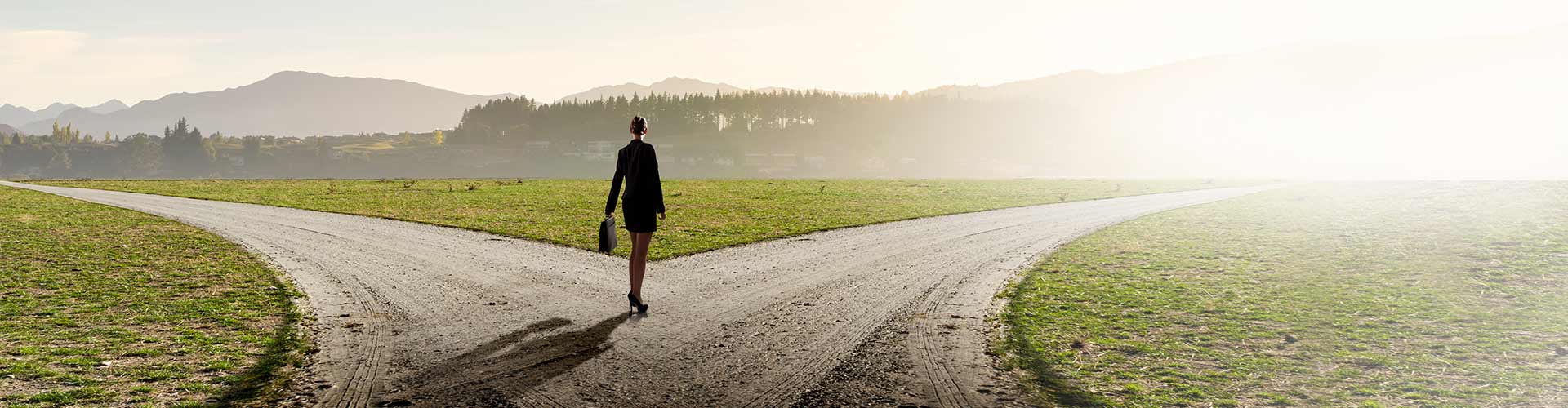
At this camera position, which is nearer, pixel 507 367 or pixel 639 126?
pixel 507 367

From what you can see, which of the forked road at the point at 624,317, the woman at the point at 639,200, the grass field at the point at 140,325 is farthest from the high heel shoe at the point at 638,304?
the grass field at the point at 140,325

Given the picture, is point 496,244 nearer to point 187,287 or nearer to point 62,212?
point 187,287

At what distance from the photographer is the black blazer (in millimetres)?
9711

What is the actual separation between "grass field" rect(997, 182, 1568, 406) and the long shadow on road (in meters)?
4.39

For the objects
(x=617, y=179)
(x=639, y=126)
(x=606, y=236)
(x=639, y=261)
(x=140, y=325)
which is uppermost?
(x=639, y=126)

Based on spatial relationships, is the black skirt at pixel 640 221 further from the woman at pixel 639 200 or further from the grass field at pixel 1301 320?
the grass field at pixel 1301 320

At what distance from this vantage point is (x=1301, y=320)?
9.51 metres

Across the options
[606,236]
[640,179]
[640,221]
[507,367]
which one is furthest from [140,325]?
[640,179]

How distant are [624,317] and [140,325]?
220 inches

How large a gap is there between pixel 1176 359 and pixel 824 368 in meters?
3.65

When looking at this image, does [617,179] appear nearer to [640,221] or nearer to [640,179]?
[640,179]

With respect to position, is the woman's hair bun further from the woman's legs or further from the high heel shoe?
the high heel shoe

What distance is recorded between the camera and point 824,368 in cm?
701

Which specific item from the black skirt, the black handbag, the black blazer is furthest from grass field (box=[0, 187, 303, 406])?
the black blazer
